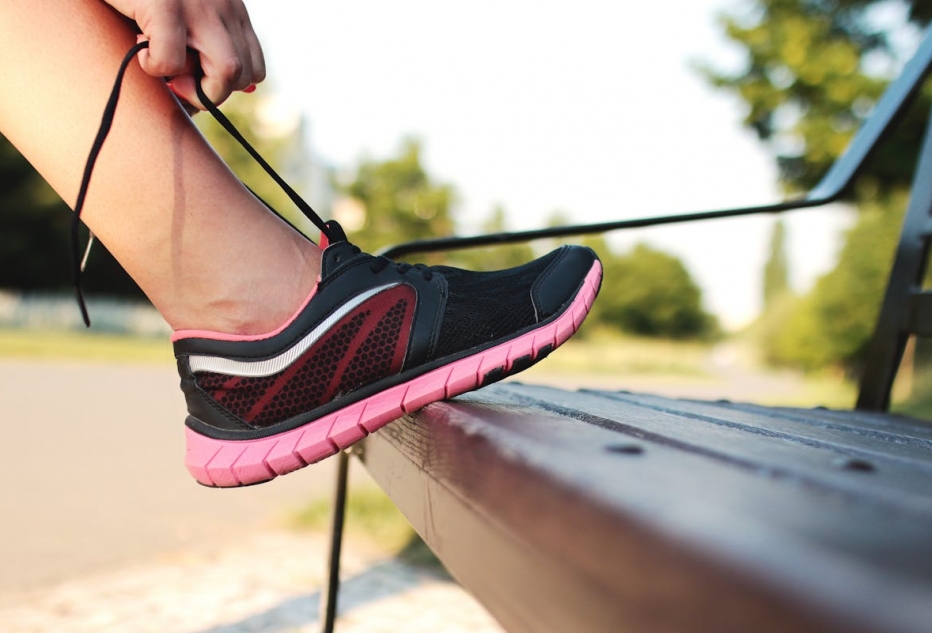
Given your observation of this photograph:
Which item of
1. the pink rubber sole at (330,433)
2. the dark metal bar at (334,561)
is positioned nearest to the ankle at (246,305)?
the pink rubber sole at (330,433)

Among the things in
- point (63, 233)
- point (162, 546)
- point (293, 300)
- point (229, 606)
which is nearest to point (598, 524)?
point (293, 300)

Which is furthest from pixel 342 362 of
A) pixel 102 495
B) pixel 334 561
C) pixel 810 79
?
pixel 810 79

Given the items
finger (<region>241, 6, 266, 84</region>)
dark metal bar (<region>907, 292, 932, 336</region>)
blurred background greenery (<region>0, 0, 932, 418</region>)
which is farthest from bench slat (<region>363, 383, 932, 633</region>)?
blurred background greenery (<region>0, 0, 932, 418</region>)

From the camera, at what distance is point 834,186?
1424 millimetres

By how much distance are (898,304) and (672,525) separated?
1411 millimetres

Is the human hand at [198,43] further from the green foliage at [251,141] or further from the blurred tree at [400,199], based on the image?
the blurred tree at [400,199]

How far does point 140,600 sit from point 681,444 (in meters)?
1.66

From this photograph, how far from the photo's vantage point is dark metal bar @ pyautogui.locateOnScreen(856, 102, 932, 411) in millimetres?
1462

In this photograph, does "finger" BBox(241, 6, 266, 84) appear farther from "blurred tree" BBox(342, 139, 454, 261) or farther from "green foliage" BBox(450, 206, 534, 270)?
"blurred tree" BBox(342, 139, 454, 261)

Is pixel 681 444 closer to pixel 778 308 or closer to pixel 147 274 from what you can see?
pixel 147 274

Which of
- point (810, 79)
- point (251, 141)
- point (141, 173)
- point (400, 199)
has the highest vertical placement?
point (810, 79)

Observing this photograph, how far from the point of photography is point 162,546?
7.22 feet

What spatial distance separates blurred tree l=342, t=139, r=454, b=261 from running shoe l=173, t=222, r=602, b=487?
66.5 ft

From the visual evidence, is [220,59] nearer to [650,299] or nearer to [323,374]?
[323,374]
